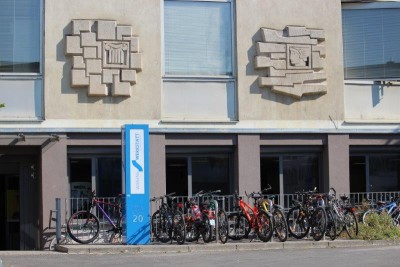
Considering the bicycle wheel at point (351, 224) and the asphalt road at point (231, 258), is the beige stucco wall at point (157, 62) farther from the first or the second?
the asphalt road at point (231, 258)

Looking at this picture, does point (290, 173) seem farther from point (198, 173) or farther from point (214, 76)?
point (214, 76)

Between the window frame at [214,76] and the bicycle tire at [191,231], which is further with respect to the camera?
the window frame at [214,76]

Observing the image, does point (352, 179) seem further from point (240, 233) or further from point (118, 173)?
point (118, 173)

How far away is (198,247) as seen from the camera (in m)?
17.3

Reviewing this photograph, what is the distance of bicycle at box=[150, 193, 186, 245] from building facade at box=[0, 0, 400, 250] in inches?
76.9

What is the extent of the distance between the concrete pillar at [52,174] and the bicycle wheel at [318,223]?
19.3ft

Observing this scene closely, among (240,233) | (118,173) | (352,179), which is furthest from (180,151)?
(352,179)

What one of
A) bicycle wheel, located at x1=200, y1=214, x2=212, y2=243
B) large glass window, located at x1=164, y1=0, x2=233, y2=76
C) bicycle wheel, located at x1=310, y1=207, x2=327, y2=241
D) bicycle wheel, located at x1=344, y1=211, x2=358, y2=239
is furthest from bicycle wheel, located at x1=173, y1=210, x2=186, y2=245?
large glass window, located at x1=164, y1=0, x2=233, y2=76

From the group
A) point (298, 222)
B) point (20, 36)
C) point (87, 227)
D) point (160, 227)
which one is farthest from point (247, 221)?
point (20, 36)

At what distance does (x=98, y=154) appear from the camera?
20.2m

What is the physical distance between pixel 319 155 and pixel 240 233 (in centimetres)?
428

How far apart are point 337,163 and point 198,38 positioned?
4876 millimetres

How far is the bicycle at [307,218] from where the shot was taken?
59.6ft

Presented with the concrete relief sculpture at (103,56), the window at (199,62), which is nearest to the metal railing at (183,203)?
the window at (199,62)
